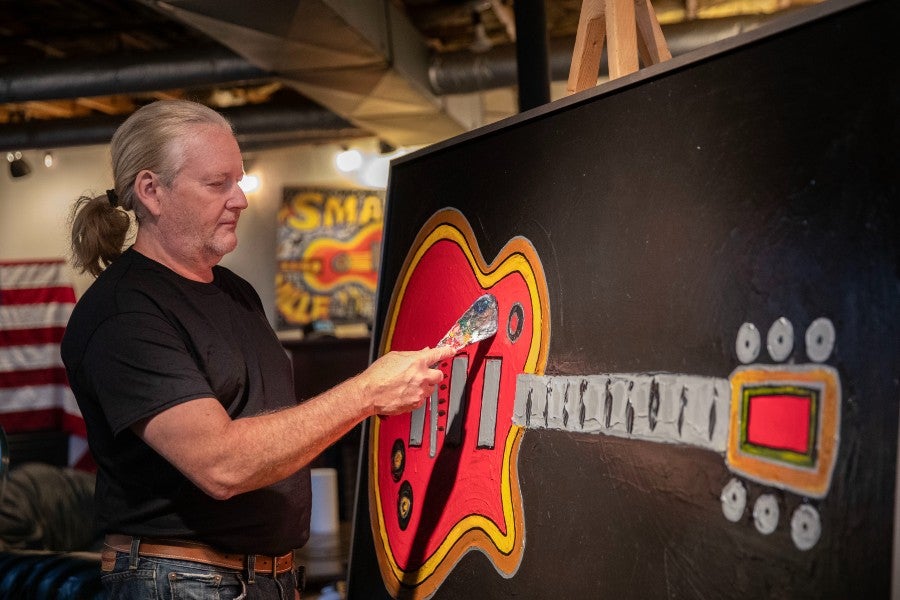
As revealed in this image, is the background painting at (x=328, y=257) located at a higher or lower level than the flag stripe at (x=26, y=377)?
higher

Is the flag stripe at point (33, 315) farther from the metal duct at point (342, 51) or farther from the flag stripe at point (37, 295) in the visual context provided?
the metal duct at point (342, 51)

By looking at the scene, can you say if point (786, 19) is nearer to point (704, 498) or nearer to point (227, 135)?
point (704, 498)

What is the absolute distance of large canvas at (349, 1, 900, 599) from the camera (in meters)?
0.89

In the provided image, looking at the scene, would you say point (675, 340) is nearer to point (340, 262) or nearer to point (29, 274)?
point (29, 274)

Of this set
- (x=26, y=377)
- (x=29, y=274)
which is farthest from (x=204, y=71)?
(x=26, y=377)

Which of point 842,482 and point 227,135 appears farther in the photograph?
point 227,135

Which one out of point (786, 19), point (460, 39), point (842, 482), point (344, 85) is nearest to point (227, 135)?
point (786, 19)

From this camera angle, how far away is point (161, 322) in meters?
1.38

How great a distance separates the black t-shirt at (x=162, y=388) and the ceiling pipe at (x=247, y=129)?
4786 mm

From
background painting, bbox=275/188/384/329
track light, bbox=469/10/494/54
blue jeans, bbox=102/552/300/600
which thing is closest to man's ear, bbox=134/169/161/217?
blue jeans, bbox=102/552/300/600

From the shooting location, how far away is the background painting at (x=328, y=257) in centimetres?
752

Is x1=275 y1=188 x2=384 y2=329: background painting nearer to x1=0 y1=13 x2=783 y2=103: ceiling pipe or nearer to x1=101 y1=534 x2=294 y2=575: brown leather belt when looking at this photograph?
x1=0 y1=13 x2=783 y2=103: ceiling pipe

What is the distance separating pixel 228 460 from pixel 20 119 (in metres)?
7.17

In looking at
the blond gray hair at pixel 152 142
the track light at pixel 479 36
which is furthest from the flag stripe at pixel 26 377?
the blond gray hair at pixel 152 142
